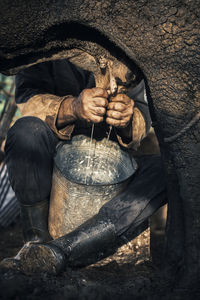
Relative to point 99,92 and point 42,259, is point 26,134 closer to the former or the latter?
point 99,92

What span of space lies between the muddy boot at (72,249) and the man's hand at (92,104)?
54 centimetres

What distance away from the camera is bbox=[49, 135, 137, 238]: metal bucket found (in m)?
1.84

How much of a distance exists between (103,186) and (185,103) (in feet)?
2.43

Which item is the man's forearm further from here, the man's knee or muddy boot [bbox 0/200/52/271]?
muddy boot [bbox 0/200/52/271]

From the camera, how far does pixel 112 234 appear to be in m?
1.67

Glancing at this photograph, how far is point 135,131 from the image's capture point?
1981 millimetres

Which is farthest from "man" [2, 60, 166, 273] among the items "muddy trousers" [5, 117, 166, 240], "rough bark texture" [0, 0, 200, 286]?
"rough bark texture" [0, 0, 200, 286]

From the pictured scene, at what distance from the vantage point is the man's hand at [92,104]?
1555 mm

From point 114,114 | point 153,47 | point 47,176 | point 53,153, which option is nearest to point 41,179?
point 47,176

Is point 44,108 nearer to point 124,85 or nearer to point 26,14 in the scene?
point 124,85

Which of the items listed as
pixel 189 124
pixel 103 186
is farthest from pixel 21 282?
pixel 189 124

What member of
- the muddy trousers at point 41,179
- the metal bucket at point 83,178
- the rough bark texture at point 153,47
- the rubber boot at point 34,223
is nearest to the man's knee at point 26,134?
the muddy trousers at point 41,179

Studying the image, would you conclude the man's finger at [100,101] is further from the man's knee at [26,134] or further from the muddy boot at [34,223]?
the muddy boot at [34,223]

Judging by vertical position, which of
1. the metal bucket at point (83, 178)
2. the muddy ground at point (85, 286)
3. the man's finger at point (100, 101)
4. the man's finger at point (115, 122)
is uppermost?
the man's finger at point (100, 101)
